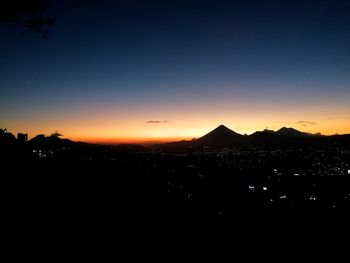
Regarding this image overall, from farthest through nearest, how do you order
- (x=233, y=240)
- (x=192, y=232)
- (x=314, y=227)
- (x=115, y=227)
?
(x=314, y=227) → (x=233, y=240) → (x=192, y=232) → (x=115, y=227)

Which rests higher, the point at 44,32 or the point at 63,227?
the point at 44,32

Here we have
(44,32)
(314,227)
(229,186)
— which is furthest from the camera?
(229,186)

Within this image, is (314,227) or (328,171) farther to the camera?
(328,171)

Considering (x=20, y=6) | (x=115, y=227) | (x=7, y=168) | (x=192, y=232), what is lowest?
(x=192, y=232)

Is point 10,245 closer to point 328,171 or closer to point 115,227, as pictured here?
point 115,227

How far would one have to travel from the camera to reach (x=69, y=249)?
7.51 m

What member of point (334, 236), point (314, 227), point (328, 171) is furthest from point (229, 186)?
point (328, 171)

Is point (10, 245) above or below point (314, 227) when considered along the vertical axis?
above

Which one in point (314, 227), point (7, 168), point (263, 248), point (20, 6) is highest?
point (20, 6)

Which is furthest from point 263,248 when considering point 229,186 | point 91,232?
point 229,186

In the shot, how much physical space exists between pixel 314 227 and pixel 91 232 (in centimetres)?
2404

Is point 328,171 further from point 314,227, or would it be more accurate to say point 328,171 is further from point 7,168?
point 7,168

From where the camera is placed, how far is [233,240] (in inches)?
603

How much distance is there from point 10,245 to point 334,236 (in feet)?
76.2
